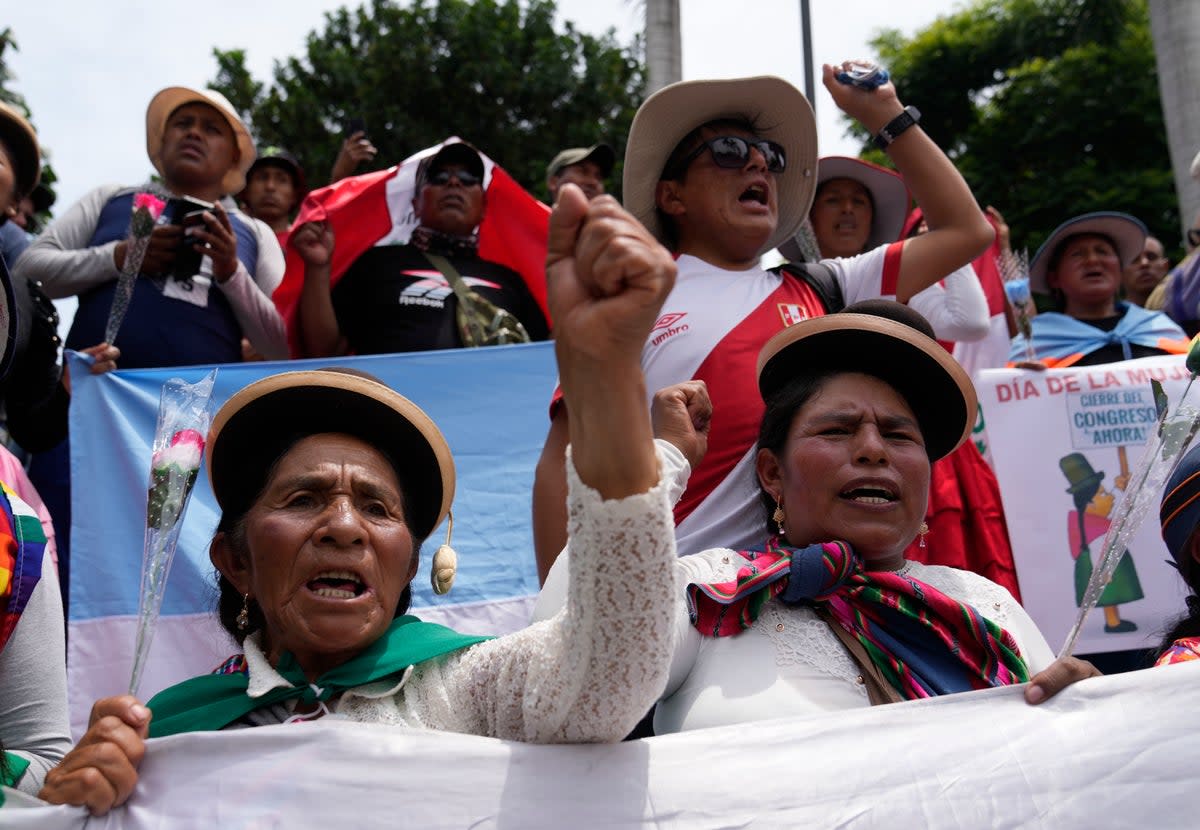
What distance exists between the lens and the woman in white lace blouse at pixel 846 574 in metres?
2.43

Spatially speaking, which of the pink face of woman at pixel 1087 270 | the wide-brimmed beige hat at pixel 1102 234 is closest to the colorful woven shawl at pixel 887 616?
the pink face of woman at pixel 1087 270

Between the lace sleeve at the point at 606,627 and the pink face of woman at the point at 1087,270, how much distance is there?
4.19 m

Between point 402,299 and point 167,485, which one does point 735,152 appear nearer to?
point 402,299

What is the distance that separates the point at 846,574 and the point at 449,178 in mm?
3161

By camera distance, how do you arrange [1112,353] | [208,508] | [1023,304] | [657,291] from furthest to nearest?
1. [1112,353]
2. [1023,304]
3. [208,508]
4. [657,291]

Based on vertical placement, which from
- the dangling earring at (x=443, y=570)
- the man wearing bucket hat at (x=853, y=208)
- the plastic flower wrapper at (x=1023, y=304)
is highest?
the man wearing bucket hat at (x=853, y=208)

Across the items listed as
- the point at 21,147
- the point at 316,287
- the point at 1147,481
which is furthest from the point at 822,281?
the point at 21,147

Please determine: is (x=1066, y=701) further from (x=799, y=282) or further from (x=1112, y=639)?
(x=1112, y=639)

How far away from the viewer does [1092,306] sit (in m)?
5.51

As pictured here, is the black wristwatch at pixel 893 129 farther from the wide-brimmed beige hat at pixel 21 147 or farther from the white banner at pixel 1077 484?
the wide-brimmed beige hat at pixel 21 147

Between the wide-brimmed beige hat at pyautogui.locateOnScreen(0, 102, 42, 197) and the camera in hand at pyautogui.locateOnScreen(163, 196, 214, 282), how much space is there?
514 millimetres

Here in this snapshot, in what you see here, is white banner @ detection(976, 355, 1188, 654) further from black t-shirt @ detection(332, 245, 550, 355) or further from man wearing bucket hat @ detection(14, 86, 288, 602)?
man wearing bucket hat @ detection(14, 86, 288, 602)

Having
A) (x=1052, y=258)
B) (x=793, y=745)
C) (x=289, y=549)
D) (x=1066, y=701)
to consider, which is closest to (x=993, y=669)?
(x=1066, y=701)

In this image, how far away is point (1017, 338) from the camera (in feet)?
17.9
